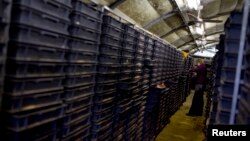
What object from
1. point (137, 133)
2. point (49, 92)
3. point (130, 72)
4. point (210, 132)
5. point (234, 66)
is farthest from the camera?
point (137, 133)

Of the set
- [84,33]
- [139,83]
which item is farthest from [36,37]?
[139,83]

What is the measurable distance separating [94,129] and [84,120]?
0.94ft

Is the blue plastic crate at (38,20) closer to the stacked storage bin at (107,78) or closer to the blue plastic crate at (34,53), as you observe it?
the blue plastic crate at (34,53)

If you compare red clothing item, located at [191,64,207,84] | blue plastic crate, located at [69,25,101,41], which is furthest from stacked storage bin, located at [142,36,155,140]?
red clothing item, located at [191,64,207,84]

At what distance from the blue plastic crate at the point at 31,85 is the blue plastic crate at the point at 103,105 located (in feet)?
3.02

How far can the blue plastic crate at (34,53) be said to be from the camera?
205cm

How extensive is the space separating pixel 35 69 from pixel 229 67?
2.28m

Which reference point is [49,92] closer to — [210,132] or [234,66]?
[210,132]

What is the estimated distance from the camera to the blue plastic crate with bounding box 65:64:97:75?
2.75 meters

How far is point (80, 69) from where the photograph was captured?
2.99m

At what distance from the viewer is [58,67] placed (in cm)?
257

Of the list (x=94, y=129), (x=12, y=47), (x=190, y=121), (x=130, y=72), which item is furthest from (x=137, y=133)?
(x=190, y=121)

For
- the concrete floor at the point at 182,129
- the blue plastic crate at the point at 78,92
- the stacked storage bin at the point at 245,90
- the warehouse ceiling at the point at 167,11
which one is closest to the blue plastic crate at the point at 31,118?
the blue plastic crate at the point at 78,92

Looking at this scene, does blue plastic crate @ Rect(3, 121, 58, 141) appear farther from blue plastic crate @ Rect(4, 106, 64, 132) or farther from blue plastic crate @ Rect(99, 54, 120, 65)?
blue plastic crate @ Rect(99, 54, 120, 65)
